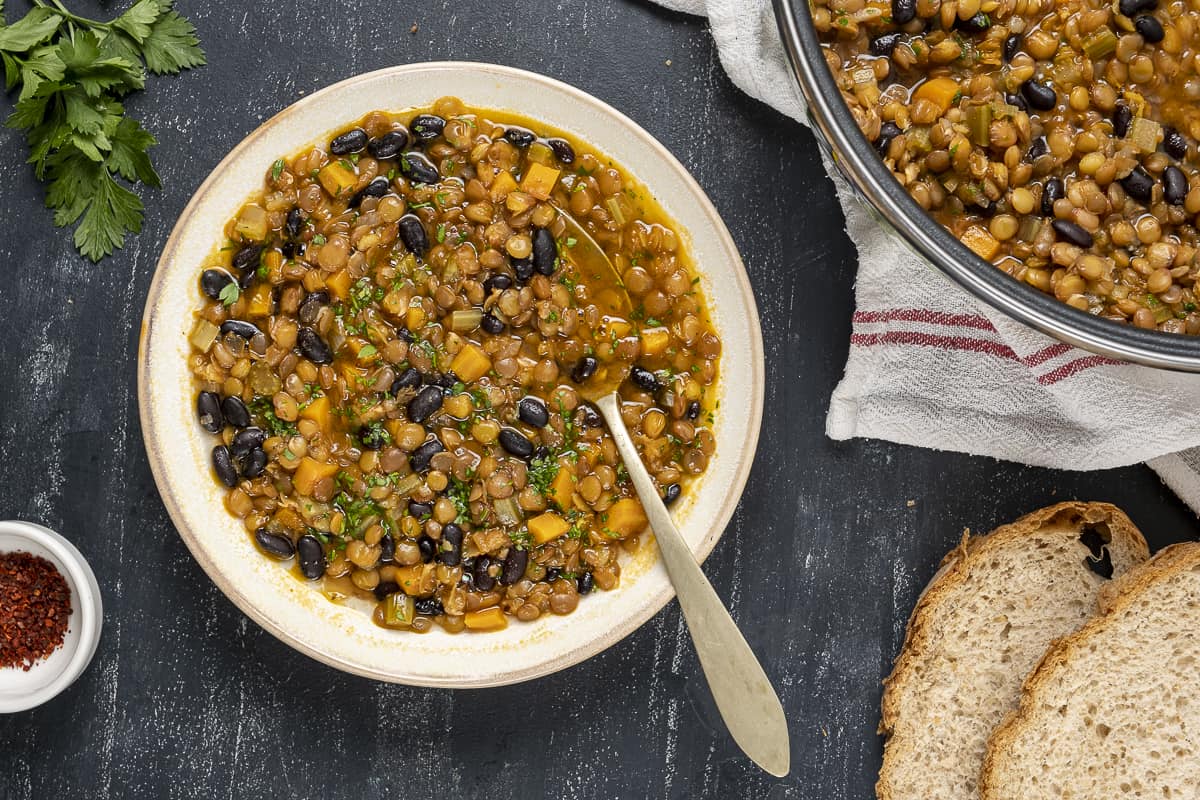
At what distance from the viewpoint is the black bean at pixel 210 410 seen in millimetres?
2863

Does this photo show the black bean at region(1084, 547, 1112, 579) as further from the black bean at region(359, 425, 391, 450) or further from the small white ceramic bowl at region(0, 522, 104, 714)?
the small white ceramic bowl at region(0, 522, 104, 714)

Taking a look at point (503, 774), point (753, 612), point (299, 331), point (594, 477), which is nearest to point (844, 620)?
point (753, 612)

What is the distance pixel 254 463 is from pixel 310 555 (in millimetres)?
302

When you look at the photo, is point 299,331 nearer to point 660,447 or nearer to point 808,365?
point 660,447

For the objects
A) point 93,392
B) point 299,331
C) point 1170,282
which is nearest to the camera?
point 1170,282

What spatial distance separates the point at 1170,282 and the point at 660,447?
134cm

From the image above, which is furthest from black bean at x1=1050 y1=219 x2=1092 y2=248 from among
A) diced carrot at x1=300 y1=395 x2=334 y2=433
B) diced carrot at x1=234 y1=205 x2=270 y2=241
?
diced carrot at x1=234 y1=205 x2=270 y2=241

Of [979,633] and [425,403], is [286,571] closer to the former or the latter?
[425,403]

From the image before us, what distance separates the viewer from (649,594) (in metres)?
2.96

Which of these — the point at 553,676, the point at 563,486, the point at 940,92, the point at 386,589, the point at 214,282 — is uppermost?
the point at 940,92

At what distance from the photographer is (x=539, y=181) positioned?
9.36ft

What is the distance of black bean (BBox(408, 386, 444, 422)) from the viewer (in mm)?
2814

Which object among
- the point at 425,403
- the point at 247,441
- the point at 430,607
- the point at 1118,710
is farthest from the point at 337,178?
the point at 1118,710

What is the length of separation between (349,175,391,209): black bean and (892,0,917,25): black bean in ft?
4.54
